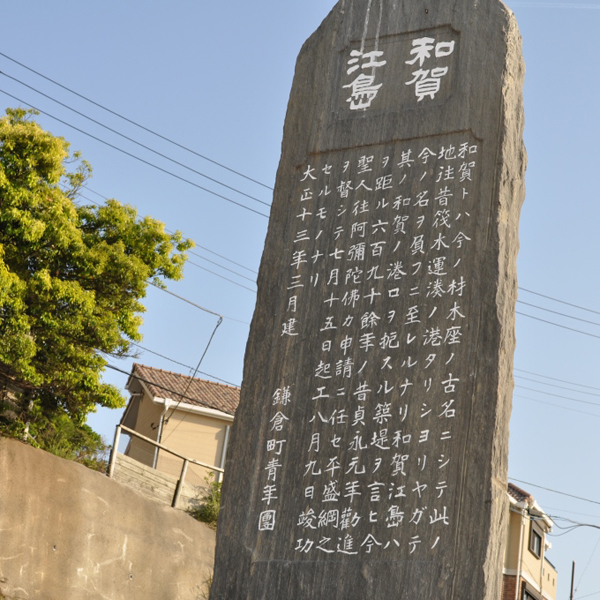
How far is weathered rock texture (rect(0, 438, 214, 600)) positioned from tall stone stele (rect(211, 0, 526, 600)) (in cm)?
754

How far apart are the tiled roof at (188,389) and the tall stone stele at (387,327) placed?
14455mm

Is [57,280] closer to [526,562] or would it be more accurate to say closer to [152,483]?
[152,483]

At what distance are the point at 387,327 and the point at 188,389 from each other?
16.1 m

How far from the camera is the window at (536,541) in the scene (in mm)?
18984

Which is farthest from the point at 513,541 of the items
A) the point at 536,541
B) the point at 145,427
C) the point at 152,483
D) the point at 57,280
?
the point at 57,280

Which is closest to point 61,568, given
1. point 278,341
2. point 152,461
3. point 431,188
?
point 152,461

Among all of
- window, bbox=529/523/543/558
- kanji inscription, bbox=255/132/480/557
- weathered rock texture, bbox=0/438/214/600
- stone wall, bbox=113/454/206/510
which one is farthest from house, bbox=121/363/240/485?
kanji inscription, bbox=255/132/480/557

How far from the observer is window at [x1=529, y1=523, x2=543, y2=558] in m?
19.0

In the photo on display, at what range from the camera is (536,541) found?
1933 centimetres

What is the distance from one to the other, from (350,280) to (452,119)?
1.08 meters

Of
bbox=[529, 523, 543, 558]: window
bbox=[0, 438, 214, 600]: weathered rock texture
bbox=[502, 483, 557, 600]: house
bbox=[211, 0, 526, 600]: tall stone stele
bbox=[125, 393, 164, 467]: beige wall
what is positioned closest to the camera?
bbox=[211, 0, 526, 600]: tall stone stele

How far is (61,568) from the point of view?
11344 mm

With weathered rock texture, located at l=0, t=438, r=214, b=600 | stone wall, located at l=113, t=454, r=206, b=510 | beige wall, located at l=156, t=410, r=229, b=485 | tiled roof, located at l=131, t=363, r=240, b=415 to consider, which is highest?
tiled roof, located at l=131, t=363, r=240, b=415

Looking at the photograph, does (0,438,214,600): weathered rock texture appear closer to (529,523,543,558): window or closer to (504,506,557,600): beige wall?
(504,506,557,600): beige wall
